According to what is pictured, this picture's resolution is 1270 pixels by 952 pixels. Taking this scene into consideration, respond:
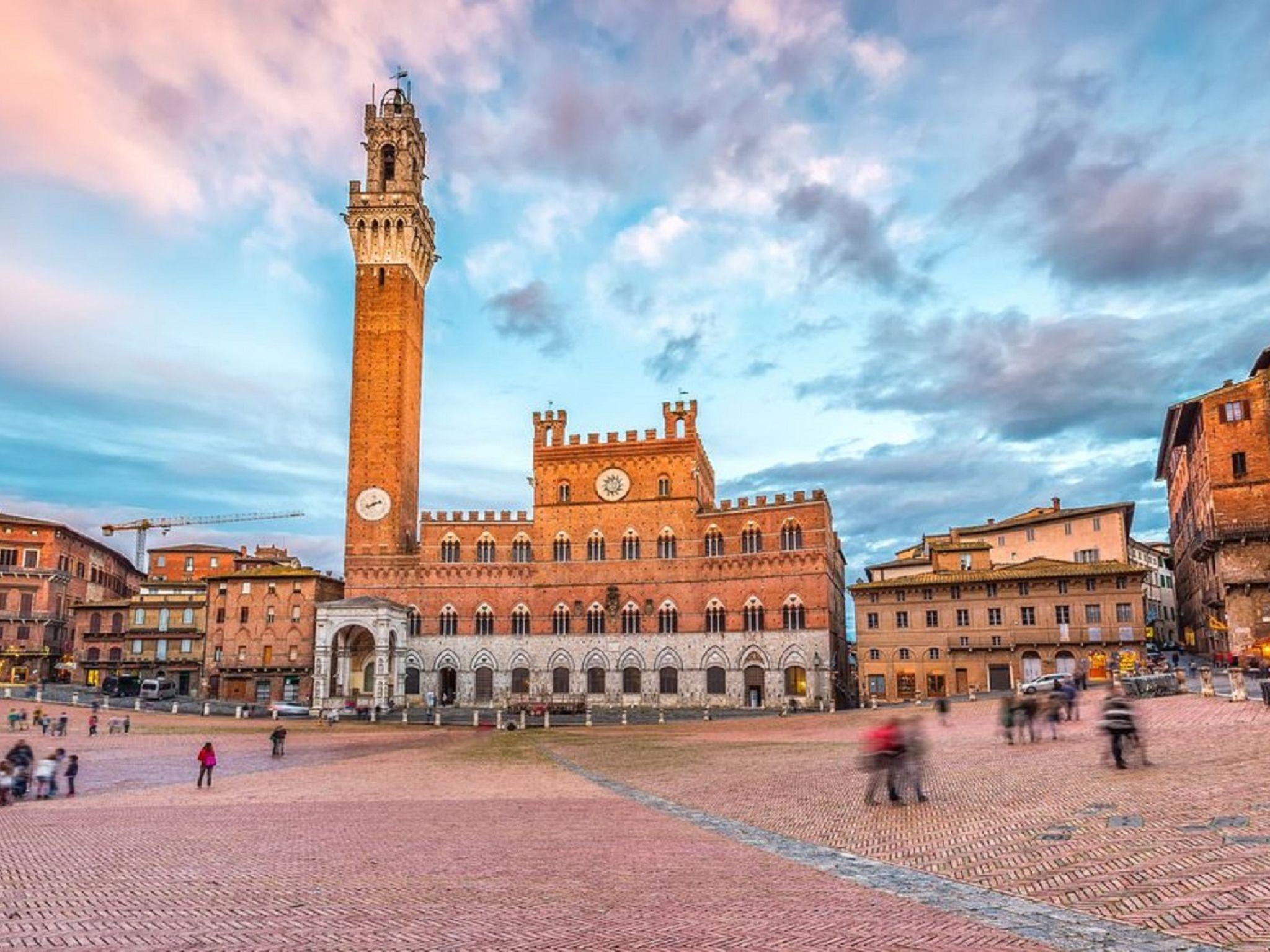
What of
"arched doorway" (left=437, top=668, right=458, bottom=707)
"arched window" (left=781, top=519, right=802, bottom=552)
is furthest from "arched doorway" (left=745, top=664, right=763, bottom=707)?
"arched doorway" (left=437, top=668, right=458, bottom=707)

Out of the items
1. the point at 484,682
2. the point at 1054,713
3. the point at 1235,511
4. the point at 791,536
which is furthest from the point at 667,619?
the point at 1054,713

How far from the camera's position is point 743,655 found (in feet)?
195

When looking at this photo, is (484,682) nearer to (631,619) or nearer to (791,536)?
(631,619)

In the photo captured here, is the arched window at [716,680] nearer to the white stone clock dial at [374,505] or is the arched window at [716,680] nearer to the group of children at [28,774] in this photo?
the white stone clock dial at [374,505]

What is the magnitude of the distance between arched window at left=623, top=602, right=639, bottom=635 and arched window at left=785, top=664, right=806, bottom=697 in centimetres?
1027

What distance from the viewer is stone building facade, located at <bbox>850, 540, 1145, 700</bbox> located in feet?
168

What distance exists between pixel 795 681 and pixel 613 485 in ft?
58.1

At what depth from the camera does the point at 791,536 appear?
196 ft

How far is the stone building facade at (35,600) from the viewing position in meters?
68.5

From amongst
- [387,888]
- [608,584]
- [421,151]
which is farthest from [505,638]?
[387,888]

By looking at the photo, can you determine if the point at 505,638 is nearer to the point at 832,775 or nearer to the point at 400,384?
the point at 400,384

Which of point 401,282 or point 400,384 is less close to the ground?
point 401,282

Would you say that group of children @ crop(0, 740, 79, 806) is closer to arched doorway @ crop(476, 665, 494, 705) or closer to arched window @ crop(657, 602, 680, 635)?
arched doorway @ crop(476, 665, 494, 705)

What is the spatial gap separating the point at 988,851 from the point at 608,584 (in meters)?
50.1
